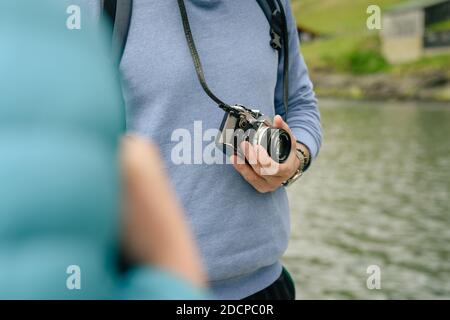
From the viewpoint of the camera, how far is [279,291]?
202 cm

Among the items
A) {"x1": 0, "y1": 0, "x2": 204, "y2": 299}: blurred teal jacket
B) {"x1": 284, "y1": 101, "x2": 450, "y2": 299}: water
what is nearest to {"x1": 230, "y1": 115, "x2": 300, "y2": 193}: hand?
{"x1": 0, "y1": 0, "x2": 204, "y2": 299}: blurred teal jacket

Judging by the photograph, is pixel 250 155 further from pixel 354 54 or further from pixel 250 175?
pixel 354 54

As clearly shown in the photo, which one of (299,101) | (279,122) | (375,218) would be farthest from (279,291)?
(375,218)

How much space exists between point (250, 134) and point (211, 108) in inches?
6.5

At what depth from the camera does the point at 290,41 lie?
2.19 meters

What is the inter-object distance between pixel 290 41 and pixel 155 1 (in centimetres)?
54

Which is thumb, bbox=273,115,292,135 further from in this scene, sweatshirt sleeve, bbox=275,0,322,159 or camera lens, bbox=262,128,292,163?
sweatshirt sleeve, bbox=275,0,322,159

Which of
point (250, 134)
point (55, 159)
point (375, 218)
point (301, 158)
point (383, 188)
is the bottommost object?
point (383, 188)

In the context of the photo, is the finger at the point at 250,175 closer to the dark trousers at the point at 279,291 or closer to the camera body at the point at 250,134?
the camera body at the point at 250,134

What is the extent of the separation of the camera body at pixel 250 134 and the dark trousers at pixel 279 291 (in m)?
0.36

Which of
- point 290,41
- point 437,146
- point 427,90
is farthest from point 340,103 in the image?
point 290,41
